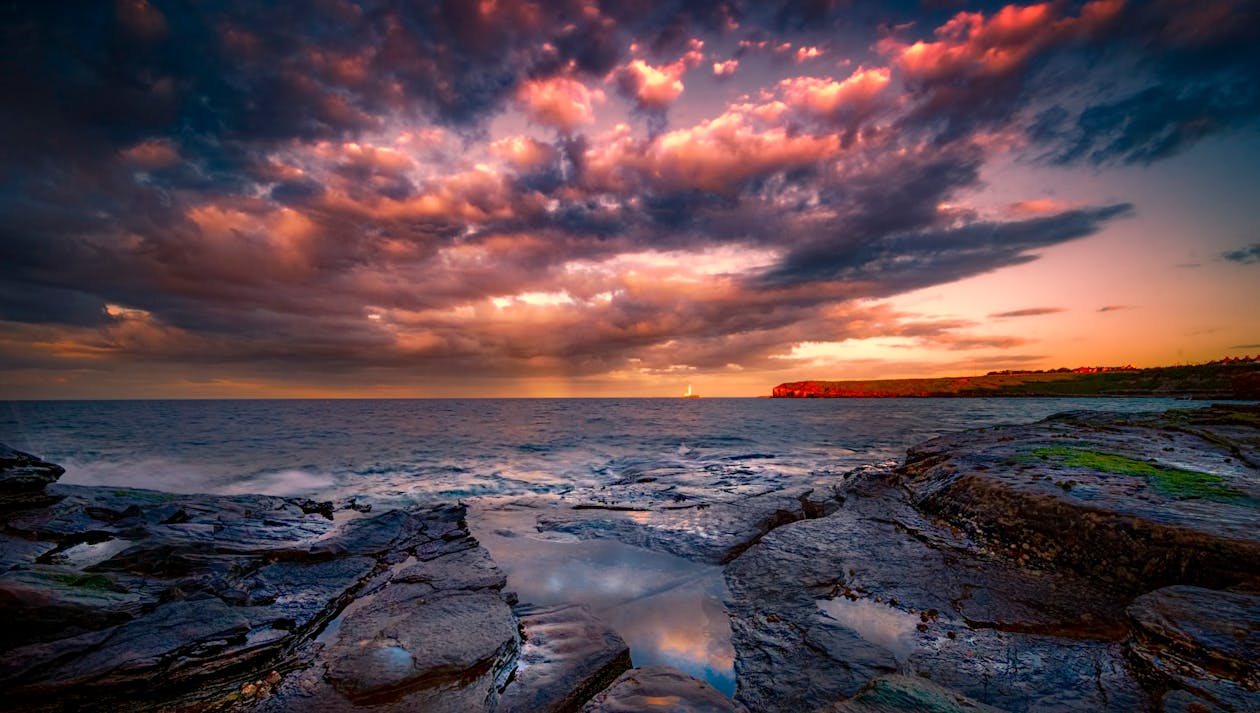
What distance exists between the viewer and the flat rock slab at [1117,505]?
6.06m

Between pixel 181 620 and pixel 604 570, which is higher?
pixel 181 620

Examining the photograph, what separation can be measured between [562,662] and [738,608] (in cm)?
271

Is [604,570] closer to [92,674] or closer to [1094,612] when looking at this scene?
[92,674]

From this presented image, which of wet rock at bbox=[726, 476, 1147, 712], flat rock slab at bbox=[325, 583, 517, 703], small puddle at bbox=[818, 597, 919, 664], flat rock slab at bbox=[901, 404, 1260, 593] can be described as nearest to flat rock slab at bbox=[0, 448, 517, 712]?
flat rock slab at bbox=[325, 583, 517, 703]

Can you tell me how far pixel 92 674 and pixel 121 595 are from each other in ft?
7.80

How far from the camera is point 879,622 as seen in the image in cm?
562

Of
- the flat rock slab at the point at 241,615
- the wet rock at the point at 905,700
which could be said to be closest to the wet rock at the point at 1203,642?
the wet rock at the point at 905,700

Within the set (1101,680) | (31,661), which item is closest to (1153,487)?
(1101,680)

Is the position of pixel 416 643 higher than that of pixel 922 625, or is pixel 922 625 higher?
pixel 416 643

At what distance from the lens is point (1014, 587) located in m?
6.34

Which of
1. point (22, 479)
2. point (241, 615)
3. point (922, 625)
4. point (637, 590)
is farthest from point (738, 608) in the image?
point (22, 479)

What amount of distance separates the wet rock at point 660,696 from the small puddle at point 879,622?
2204 mm

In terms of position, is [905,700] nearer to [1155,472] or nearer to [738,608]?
[738,608]

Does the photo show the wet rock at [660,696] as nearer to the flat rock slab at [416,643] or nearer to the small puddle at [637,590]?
the small puddle at [637,590]
